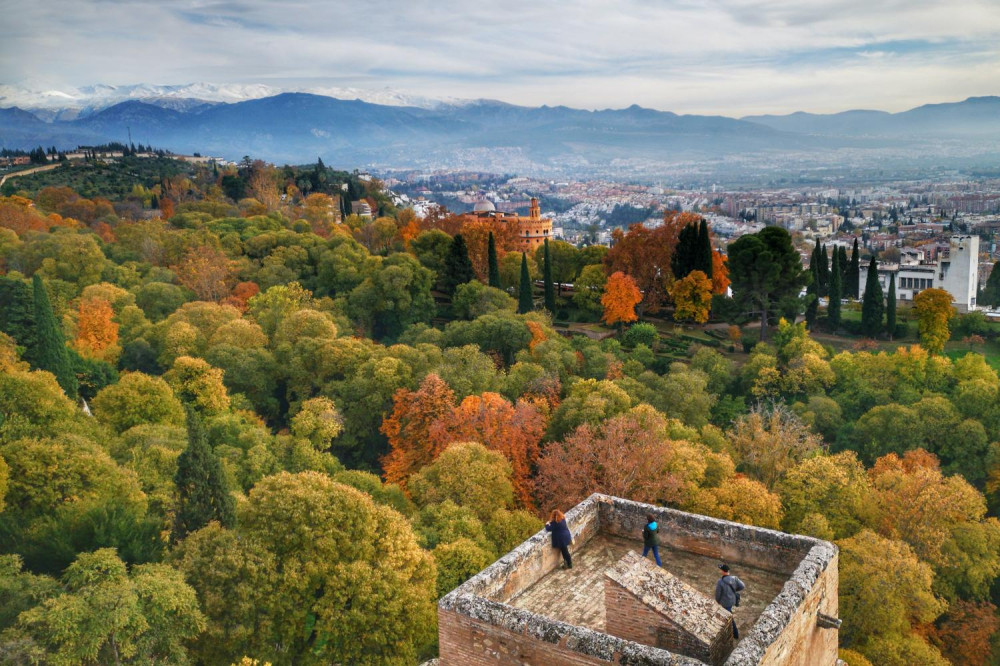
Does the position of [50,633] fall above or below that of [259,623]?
above

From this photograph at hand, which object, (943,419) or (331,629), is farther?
(943,419)

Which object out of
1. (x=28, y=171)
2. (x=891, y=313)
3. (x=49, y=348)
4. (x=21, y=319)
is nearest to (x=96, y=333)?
(x=21, y=319)

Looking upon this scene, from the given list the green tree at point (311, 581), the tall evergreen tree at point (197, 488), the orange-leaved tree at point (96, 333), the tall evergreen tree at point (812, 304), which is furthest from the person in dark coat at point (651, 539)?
the tall evergreen tree at point (812, 304)

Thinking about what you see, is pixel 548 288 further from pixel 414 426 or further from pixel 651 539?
pixel 651 539

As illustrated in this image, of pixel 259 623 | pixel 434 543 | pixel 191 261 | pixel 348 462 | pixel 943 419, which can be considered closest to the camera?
pixel 259 623

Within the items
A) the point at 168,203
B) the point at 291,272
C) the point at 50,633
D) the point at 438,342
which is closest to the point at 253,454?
the point at 50,633

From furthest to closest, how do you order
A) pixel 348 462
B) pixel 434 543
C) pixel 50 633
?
1. pixel 348 462
2. pixel 434 543
3. pixel 50 633

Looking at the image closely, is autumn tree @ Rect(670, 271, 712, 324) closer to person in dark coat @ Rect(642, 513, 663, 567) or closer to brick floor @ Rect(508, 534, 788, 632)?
brick floor @ Rect(508, 534, 788, 632)

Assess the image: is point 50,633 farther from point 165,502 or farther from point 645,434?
point 645,434
